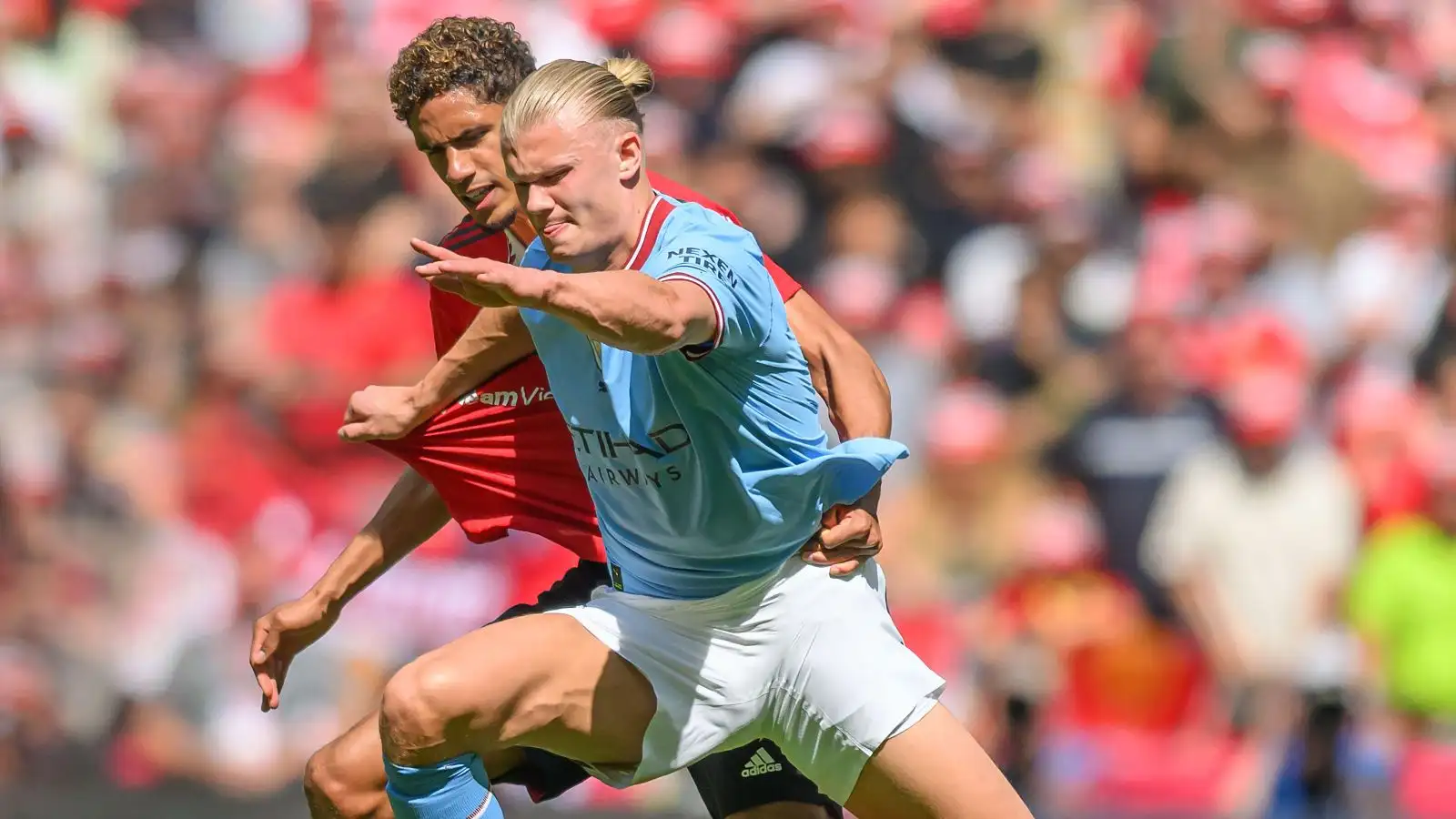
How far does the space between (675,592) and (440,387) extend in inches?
30.9

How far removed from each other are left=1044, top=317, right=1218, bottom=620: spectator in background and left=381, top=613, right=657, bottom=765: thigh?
13.6 ft

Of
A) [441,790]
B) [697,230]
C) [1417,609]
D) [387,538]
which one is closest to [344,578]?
[387,538]

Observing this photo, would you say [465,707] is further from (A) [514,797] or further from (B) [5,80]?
(B) [5,80]

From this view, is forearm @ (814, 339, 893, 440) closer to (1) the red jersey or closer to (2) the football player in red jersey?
(2) the football player in red jersey

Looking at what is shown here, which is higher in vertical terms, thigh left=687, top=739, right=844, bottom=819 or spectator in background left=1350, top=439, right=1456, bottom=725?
thigh left=687, top=739, right=844, bottom=819

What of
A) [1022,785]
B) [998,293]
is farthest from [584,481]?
[998,293]

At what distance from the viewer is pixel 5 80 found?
10.6m

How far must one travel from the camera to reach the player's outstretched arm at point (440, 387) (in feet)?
14.2

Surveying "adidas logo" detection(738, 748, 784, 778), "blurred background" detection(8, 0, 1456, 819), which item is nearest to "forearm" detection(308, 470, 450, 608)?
"adidas logo" detection(738, 748, 784, 778)

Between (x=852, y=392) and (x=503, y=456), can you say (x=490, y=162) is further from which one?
(x=852, y=392)

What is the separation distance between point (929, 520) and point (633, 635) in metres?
4.08

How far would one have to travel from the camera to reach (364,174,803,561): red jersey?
449 cm

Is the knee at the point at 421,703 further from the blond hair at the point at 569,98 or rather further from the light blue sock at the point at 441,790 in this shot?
the blond hair at the point at 569,98

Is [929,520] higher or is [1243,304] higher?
[1243,304]
